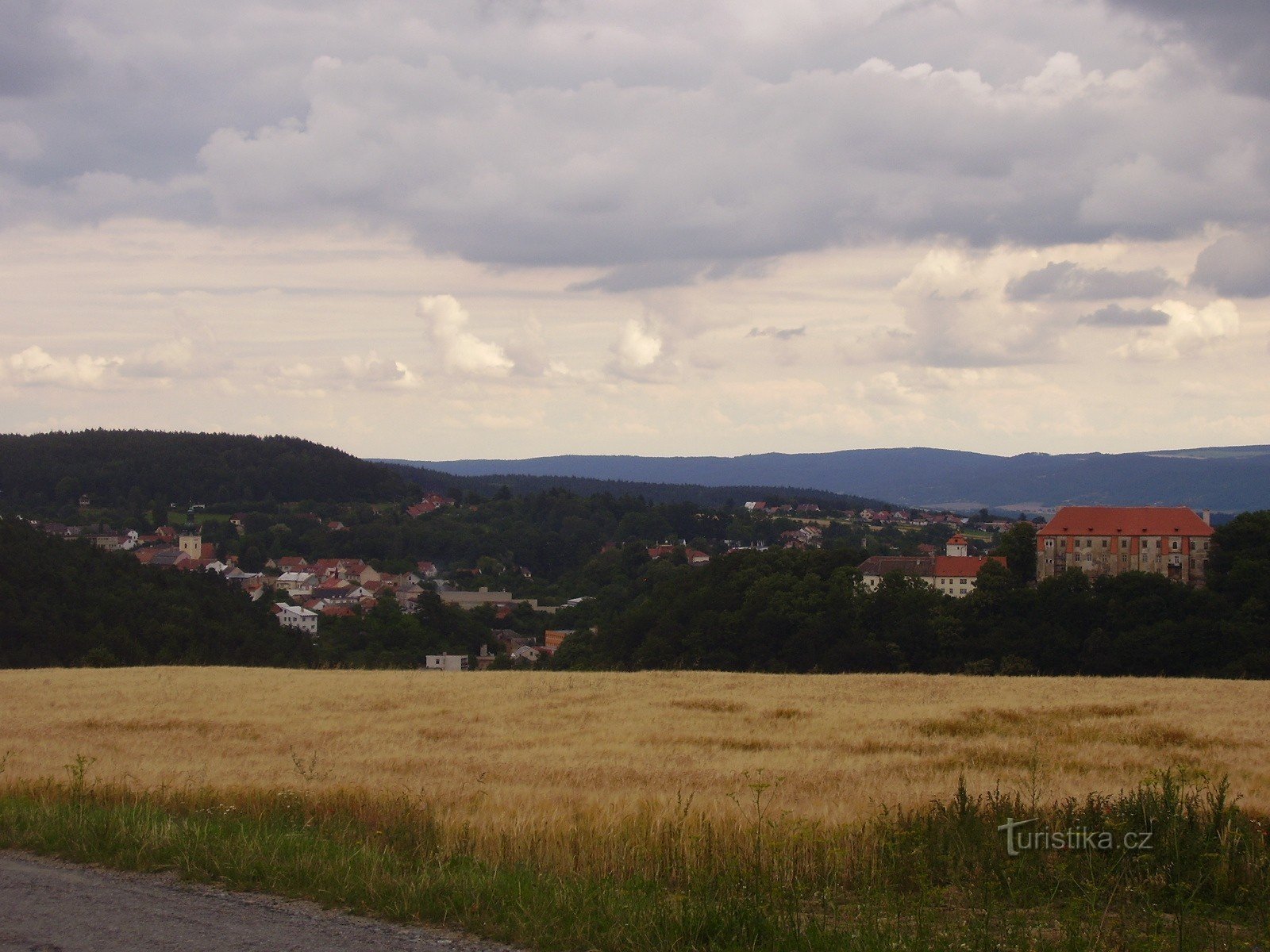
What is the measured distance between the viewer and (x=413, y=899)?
838cm

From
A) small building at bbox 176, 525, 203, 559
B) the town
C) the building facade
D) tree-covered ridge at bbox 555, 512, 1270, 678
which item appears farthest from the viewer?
small building at bbox 176, 525, 203, 559

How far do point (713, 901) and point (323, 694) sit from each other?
2173 cm

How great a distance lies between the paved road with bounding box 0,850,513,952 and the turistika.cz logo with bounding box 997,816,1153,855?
450 centimetres

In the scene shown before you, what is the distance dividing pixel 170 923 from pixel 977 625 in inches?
2639

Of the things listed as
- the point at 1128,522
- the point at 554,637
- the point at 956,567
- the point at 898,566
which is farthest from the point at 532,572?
the point at 1128,522

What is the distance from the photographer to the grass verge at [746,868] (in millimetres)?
7809

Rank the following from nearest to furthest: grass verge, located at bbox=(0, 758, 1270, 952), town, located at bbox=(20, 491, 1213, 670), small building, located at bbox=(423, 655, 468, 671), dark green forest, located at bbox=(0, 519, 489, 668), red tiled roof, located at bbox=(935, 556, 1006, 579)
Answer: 1. grass verge, located at bbox=(0, 758, 1270, 952)
2. dark green forest, located at bbox=(0, 519, 489, 668)
3. small building, located at bbox=(423, 655, 468, 671)
4. town, located at bbox=(20, 491, 1213, 670)
5. red tiled roof, located at bbox=(935, 556, 1006, 579)

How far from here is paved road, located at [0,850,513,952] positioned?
24.6 feet

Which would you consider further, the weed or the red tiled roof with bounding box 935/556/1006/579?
the red tiled roof with bounding box 935/556/1006/579

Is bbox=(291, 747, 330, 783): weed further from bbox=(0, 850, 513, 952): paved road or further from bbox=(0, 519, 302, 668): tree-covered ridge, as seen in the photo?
bbox=(0, 519, 302, 668): tree-covered ridge

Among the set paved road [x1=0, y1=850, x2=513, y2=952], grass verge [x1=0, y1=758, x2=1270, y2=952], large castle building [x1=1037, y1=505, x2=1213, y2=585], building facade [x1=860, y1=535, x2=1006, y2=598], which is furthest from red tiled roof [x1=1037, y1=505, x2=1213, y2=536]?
paved road [x1=0, y1=850, x2=513, y2=952]

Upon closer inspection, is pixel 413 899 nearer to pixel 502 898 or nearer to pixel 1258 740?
pixel 502 898

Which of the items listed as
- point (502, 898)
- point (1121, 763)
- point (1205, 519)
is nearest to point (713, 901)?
point (502, 898)

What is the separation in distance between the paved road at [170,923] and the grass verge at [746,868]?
11.0 inches
